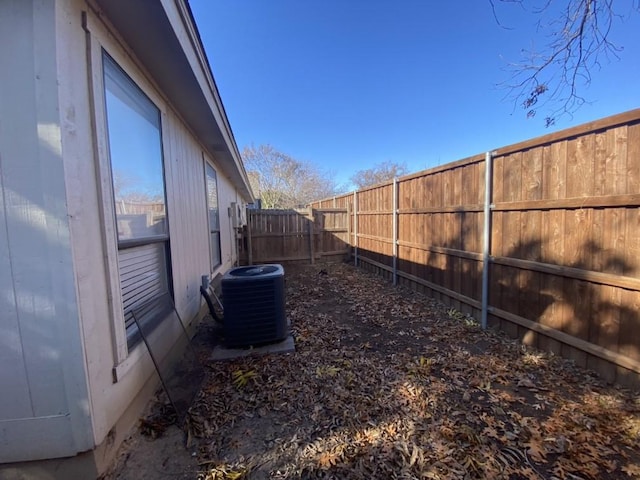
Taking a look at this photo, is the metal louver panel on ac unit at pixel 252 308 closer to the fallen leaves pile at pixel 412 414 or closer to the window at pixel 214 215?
the fallen leaves pile at pixel 412 414

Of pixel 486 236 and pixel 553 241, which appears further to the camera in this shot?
pixel 486 236

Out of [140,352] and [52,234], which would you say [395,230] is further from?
[52,234]

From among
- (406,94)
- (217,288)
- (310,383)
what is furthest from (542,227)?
(406,94)

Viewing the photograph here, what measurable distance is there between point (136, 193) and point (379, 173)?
2698cm

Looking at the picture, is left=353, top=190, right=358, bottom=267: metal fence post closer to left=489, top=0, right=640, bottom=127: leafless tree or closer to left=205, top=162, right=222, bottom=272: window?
left=205, top=162, right=222, bottom=272: window

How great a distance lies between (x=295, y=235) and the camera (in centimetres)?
868

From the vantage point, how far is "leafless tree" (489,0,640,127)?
236 centimetres

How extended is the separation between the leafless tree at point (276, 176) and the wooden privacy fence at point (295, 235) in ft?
49.7

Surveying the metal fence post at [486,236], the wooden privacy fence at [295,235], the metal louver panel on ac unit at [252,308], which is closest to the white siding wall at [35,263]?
the metal louver panel on ac unit at [252,308]

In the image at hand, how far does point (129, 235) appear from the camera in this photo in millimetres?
2090

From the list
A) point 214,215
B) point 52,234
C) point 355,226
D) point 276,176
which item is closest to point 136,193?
point 52,234

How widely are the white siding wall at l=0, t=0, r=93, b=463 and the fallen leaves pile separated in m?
0.82

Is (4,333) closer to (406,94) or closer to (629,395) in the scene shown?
(629,395)

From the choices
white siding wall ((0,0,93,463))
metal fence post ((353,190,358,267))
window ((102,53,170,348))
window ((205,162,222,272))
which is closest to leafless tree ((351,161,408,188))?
metal fence post ((353,190,358,267))
